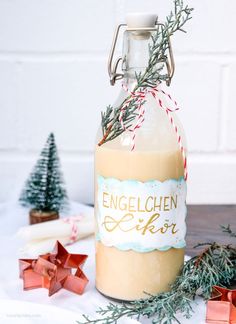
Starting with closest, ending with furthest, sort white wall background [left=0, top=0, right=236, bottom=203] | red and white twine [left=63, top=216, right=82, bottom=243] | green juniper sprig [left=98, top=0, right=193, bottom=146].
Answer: green juniper sprig [left=98, top=0, right=193, bottom=146] → red and white twine [left=63, top=216, right=82, bottom=243] → white wall background [left=0, top=0, right=236, bottom=203]

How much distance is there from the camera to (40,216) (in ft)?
2.56

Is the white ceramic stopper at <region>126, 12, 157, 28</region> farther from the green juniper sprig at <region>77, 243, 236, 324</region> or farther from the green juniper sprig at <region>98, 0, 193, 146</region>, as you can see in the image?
the green juniper sprig at <region>77, 243, 236, 324</region>

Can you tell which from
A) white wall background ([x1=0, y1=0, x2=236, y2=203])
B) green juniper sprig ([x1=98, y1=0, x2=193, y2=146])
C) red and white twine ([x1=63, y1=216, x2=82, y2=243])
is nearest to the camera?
green juniper sprig ([x1=98, y1=0, x2=193, y2=146])

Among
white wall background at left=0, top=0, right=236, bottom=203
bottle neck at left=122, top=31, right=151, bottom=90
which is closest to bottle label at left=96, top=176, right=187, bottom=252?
bottle neck at left=122, top=31, right=151, bottom=90

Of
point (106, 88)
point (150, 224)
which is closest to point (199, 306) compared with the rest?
point (150, 224)

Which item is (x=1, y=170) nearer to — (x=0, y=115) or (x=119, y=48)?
(x=0, y=115)

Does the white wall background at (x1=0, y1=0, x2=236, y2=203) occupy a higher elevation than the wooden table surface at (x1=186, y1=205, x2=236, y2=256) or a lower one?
higher

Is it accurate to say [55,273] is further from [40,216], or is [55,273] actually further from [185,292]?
[40,216]

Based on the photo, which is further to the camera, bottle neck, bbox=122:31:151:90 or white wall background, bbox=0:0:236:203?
white wall background, bbox=0:0:236:203

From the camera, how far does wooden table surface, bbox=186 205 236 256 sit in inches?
28.5

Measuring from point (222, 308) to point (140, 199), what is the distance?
127 millimetres

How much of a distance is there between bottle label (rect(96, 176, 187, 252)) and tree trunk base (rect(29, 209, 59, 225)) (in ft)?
0.89

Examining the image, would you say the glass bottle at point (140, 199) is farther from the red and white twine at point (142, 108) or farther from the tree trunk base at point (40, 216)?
the tree trunk base at point (40, 216)

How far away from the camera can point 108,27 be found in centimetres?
88
